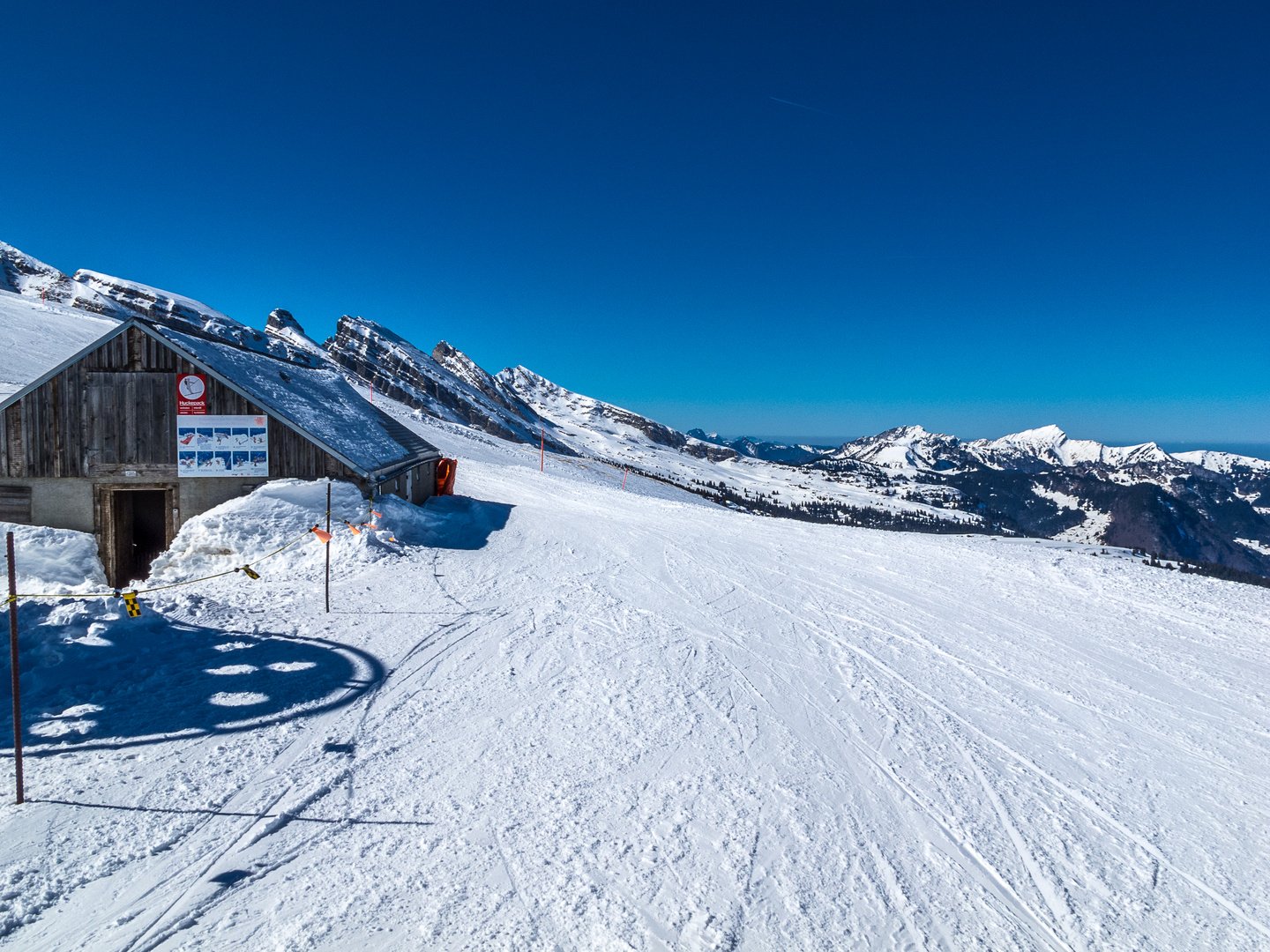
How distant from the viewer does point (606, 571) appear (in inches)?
512

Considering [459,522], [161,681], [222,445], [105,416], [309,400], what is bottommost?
[161,681]

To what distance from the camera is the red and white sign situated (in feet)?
45.8

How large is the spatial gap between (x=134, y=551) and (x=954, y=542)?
2327cm

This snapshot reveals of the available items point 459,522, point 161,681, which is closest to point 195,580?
point 161,681

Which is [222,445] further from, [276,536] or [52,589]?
[52,589]

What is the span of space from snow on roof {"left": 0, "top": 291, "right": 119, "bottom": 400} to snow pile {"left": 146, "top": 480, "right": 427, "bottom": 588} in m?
28.3

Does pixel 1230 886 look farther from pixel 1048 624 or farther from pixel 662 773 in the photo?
pixel 1048 624

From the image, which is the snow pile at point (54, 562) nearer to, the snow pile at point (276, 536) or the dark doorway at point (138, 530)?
the snow pile at point (276, 536)

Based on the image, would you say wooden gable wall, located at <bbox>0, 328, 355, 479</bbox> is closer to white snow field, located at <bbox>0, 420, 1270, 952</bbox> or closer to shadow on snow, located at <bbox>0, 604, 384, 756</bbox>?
white snow field, located at <bbox>0, 420, 1270, 952</bbox>

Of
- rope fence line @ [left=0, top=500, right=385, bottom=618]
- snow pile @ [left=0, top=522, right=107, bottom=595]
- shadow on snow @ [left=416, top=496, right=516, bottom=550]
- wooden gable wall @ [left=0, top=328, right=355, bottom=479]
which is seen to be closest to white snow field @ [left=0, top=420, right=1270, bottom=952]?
rope fence line @ [left=0, top=500, right=385, bottom=618]

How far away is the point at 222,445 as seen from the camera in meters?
14.1

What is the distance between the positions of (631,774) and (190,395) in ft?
48.8

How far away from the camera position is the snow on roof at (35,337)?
38.2 metres

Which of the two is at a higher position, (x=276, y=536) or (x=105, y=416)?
(x=105, y=416)
